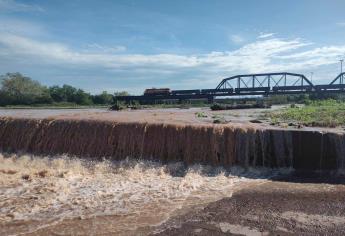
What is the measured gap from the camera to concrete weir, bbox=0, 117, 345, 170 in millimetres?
15734

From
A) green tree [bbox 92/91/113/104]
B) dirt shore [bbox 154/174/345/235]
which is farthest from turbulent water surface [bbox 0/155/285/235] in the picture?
green tree [bbox 92/91/113/104]

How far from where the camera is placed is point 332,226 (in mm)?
9703

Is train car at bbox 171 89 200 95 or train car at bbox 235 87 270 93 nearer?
train car at bbox 171 89 200 95

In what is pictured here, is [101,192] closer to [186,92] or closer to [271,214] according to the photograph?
[271,214]

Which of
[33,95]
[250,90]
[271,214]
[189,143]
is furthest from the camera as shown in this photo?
[250,90]

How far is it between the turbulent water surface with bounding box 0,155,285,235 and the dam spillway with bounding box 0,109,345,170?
0.67 m

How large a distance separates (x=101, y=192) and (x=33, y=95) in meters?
53.3

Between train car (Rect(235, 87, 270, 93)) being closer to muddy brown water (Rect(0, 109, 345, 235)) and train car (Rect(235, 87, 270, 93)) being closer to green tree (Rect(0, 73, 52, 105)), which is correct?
green tree (Rect(0, 73, 52, 105))

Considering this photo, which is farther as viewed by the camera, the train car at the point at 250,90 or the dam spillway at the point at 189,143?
the train car at the point at 250,90

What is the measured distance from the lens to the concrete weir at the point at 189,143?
51.6 feet

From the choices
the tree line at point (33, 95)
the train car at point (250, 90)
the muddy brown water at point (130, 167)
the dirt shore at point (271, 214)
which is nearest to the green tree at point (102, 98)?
the tree line at point (33, 95)

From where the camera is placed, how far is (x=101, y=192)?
41.4ft

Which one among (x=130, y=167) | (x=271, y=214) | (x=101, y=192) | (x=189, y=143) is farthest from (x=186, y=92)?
(x=271, y=214)

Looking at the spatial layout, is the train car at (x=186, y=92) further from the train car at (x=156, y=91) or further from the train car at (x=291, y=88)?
the train car at (x=291, y=88)
